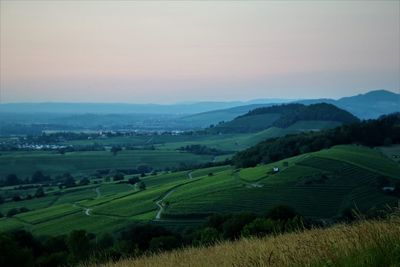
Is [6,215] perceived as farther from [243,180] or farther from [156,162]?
[156,162]

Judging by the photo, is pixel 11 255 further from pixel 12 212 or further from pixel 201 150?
pixel 201 150

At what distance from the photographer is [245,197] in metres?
65.9

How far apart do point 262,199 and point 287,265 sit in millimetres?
60548

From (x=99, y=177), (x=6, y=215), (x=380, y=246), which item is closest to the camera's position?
(x=380, y=246)

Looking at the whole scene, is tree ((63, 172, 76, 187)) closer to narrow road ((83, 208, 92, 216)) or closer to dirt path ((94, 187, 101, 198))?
dirt path ((94, 187, 101, 198))

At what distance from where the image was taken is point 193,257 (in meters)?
8.55

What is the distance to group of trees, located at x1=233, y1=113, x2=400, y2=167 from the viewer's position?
10531 cm

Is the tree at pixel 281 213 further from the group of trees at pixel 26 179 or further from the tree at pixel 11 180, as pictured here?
the tree at pixel 11 180

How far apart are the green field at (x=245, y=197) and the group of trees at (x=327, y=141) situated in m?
17.4

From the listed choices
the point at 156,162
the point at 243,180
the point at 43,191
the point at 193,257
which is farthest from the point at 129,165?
the point at 193,257

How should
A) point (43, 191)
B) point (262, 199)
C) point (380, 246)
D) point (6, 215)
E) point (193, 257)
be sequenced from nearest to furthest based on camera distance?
point (380, 246), point (193, 257), point (262, 199), point (6, 215), point (43, 191)

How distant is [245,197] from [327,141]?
45.6 meters

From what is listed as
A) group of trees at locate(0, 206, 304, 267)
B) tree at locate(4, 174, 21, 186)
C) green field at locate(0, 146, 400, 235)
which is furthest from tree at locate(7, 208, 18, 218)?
tree at locate(4, 174, 21, 186)

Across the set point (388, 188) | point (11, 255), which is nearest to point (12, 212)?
point (11, 255)
